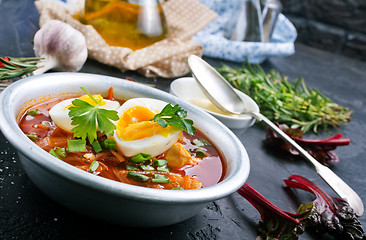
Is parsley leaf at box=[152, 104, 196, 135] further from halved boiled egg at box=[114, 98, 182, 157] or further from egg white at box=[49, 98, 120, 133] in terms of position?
egg white at box=[49, 98, 120, 133]

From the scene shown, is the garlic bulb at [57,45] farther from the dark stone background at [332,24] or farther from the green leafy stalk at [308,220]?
the dark stone background at [332,24]

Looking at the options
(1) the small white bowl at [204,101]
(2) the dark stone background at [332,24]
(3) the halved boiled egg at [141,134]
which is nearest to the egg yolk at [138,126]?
(3) the halved boiled egg at [141,134]

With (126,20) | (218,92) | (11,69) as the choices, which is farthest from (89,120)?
(126,20)

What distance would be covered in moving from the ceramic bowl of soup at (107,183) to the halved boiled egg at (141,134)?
0.21 ft

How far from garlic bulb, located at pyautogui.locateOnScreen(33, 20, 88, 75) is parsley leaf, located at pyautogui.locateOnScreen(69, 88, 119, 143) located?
0.74 m

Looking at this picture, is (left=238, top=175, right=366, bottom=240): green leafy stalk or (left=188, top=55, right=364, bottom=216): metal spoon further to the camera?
(left=188, top=55, right=364, bottom=216): metal spoon

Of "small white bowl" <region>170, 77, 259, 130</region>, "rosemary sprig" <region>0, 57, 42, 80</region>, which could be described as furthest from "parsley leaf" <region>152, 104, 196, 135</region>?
"rosemary sprig" <region>0, 57, 42, 80</region>

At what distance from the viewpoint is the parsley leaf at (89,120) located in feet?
3.20

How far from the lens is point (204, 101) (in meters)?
1.66

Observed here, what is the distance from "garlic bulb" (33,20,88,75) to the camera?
5.44ft

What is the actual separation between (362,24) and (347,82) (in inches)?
56.2

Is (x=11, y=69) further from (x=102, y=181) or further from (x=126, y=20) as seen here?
(x=102, y=181)

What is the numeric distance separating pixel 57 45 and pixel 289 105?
114 cm

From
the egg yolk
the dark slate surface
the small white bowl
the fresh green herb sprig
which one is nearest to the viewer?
the dark slate surface
